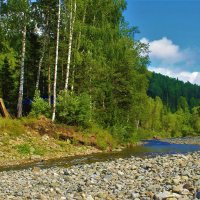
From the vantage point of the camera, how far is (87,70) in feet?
117

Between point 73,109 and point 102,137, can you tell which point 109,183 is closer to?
point 73,109

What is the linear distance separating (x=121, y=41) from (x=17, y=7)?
12.2 meters

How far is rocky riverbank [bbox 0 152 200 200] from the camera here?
10.6 metres

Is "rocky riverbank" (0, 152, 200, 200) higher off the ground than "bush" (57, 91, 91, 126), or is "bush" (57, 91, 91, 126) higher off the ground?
"bush" (57, 91, 91, 126)

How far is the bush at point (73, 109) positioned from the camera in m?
31.0

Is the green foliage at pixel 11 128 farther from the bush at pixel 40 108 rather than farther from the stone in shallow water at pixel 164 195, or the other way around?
the stone in shallow water at pixel 164 195

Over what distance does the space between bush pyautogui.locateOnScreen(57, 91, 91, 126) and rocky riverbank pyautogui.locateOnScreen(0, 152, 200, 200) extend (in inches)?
564

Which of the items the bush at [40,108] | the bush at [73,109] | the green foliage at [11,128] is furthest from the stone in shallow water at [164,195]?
the bush at [40,108]

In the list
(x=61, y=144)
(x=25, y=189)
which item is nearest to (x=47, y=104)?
(x=61, y=144)

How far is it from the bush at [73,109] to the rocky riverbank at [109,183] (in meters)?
14.3

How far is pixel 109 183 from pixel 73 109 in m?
18.5

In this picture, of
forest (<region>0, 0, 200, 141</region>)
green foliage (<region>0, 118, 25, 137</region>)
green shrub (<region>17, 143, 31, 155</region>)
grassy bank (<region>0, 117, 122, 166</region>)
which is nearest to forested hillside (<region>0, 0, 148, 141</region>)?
forest (<region>0, 0, 200, 141</region>)

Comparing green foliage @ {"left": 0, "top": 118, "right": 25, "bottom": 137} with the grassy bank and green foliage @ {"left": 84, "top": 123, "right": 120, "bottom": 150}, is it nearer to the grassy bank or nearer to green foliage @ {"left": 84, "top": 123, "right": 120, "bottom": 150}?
the grassy bank

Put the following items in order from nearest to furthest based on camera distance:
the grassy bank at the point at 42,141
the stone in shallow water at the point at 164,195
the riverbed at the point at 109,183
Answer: the stone in shallow water at the point at 164,195 < the riverbed at the point at 109,183 < the grassy bank at the point at 42,141
